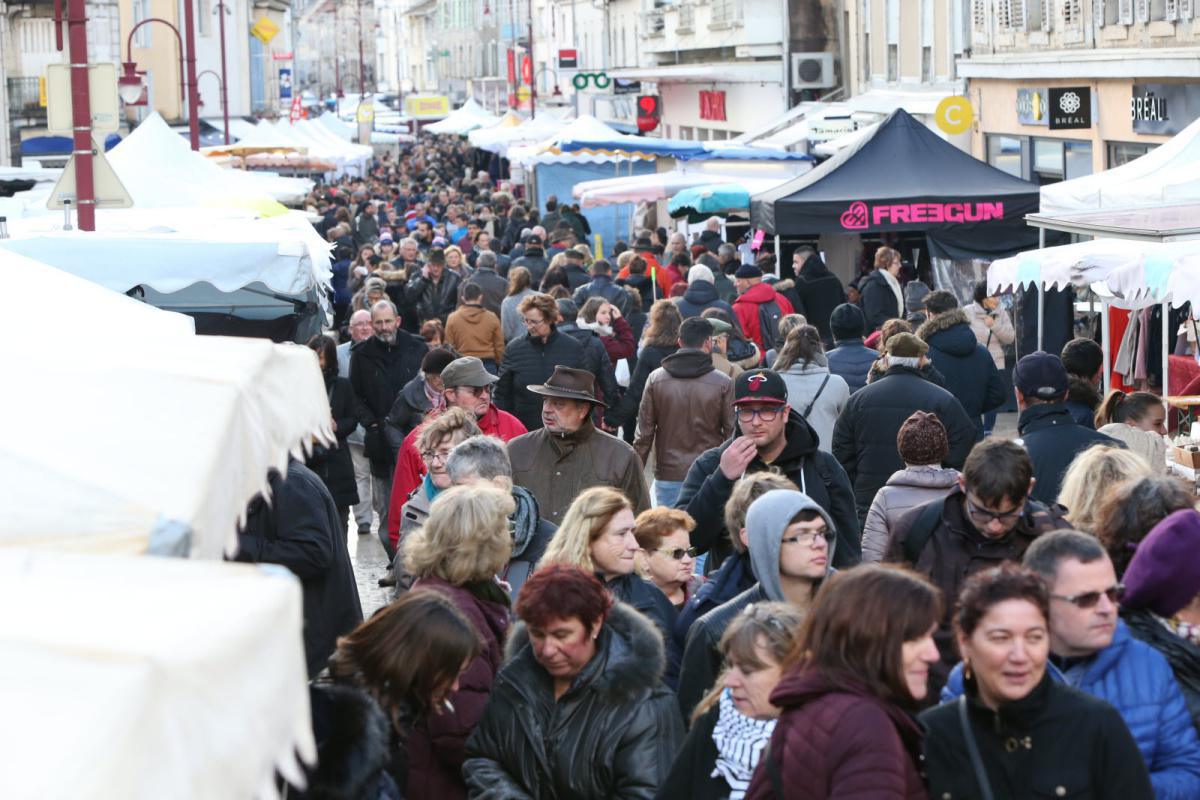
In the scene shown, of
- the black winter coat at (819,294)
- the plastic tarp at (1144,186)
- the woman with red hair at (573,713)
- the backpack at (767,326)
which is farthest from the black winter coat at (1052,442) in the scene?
the black winter coat at (819,294)

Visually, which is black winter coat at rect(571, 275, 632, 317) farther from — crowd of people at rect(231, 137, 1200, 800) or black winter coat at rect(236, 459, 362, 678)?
black winter coat at rect(236, 459, 362, 678)

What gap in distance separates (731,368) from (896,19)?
2084cm

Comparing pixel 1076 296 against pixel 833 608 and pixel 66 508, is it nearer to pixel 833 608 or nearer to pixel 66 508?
pixel 833 608

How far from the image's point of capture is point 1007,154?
83.5ft

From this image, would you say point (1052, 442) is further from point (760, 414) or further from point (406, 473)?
point (406, 473)

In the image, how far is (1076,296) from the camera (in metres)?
15.4

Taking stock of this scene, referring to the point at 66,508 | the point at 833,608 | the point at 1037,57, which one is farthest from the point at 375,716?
the point at 1037,57

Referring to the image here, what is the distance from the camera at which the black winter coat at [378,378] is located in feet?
36.7

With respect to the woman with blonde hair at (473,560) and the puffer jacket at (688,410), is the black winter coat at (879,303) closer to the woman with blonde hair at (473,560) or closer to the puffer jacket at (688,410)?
the puffer jacket at (688,410)

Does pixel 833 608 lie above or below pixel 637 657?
above

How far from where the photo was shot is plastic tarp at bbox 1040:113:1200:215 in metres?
12.6

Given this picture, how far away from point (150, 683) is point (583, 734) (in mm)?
2581

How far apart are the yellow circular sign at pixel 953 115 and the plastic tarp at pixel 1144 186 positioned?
9329mm

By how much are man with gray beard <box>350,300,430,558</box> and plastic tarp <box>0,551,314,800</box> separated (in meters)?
8.83
